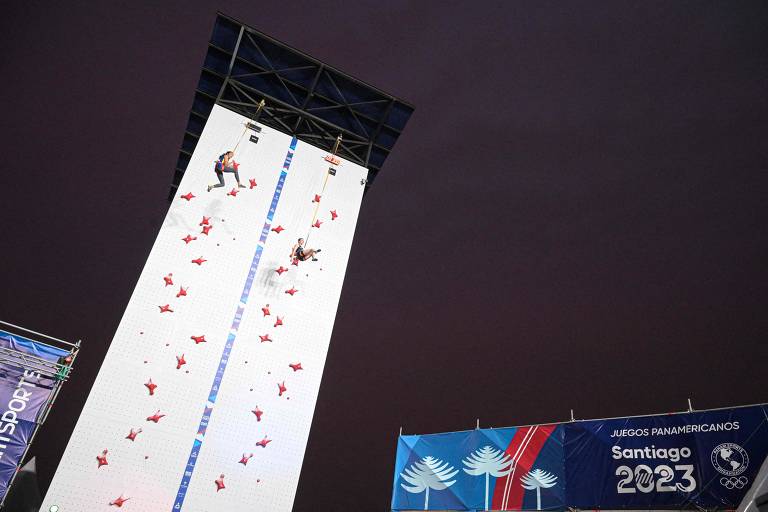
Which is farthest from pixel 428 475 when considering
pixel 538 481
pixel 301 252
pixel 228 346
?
pixel 301 252

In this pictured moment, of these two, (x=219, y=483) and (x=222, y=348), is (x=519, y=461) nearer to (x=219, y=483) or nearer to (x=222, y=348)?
(x=219, y=483)

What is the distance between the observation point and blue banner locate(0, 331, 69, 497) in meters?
5.60

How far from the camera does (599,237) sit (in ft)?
47.6

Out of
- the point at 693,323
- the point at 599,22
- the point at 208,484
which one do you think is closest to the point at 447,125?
the point at 599,22

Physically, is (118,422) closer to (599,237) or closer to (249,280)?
(249,280)

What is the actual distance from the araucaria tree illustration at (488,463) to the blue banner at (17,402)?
6183 millimetres

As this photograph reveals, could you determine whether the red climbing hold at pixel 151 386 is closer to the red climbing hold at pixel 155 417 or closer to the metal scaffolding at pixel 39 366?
the red climbing hold at pixel 155 417

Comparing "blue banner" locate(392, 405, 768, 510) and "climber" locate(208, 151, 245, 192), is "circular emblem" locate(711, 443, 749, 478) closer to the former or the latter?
"blue banner" locate(392, 405, 768, 510)

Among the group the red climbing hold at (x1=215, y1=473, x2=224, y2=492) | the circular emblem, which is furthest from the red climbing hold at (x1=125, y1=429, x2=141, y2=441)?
the circular emblem

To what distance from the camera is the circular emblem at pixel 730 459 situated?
6.03 m

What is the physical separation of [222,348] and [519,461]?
490 cm

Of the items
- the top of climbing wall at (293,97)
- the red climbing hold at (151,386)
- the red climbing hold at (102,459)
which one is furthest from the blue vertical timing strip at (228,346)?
the top of climbing wall at (293,97)

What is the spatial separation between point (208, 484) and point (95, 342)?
9.78 metres

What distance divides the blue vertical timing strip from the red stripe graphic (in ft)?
14.7
